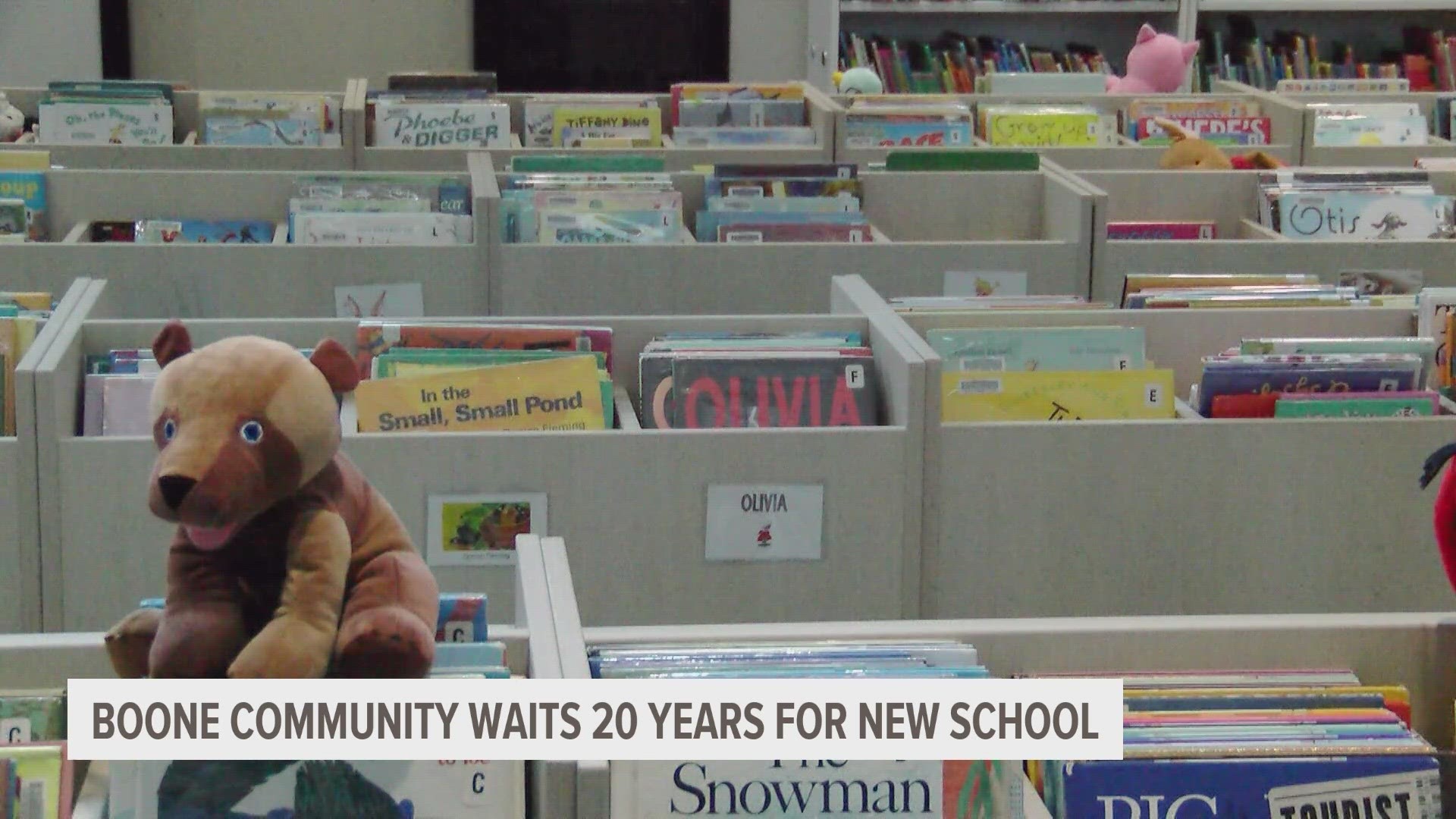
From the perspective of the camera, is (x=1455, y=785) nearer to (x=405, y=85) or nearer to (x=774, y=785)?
(x=774, y=785)

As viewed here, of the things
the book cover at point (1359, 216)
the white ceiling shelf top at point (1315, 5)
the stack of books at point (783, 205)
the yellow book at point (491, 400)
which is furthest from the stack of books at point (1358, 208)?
the white ceiling shelf top at point (1315, 5)

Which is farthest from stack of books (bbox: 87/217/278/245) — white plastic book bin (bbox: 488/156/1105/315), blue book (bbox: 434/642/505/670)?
blue book (bbox: 434/642/505/670)

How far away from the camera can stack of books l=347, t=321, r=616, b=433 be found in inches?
104

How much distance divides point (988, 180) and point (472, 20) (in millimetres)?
4358

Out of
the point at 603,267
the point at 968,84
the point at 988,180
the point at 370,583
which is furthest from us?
the point at 968,84

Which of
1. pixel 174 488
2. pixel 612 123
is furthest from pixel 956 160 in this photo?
pixel 174 488

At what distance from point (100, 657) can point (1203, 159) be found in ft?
11.3

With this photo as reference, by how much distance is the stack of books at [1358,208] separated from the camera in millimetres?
4203

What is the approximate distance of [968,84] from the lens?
7543mm

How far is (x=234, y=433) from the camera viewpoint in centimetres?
135

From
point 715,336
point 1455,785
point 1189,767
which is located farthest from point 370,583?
point 715,336

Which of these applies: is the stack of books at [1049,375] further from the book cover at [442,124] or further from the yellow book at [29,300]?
the book cover at [442,124]

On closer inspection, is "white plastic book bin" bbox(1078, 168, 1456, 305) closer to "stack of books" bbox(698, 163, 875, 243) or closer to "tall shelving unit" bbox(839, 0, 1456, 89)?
"stack of books" bbox(698, 163, 875, 243)

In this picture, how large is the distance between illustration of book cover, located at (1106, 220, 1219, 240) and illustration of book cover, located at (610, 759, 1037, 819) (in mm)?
2748
